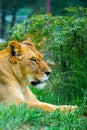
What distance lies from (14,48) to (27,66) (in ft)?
0.90

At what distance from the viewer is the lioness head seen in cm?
776

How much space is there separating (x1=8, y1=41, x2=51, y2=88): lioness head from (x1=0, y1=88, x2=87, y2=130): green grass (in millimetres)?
776

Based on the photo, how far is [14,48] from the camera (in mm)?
7785

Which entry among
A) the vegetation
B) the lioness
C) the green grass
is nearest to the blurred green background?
the vegetation

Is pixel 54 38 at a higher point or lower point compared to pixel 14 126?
higher

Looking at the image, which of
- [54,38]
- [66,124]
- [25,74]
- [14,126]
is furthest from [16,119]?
[54,38]

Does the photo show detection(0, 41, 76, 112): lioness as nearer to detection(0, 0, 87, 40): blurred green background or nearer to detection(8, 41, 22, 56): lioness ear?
detection(8, 41, 22, 56): lioness ear

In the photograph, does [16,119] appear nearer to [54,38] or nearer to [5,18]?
[54,38]

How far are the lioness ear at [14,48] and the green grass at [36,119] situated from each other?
94cm

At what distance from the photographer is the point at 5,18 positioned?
91.5ft

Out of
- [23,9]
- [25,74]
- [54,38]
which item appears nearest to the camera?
[25,74]

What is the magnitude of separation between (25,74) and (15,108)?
1020mm

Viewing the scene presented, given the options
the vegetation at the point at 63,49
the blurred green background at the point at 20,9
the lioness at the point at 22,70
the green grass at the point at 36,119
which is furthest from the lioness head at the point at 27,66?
the blurred green background at the point at 20,9

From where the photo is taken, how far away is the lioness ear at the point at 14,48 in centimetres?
→ 772
